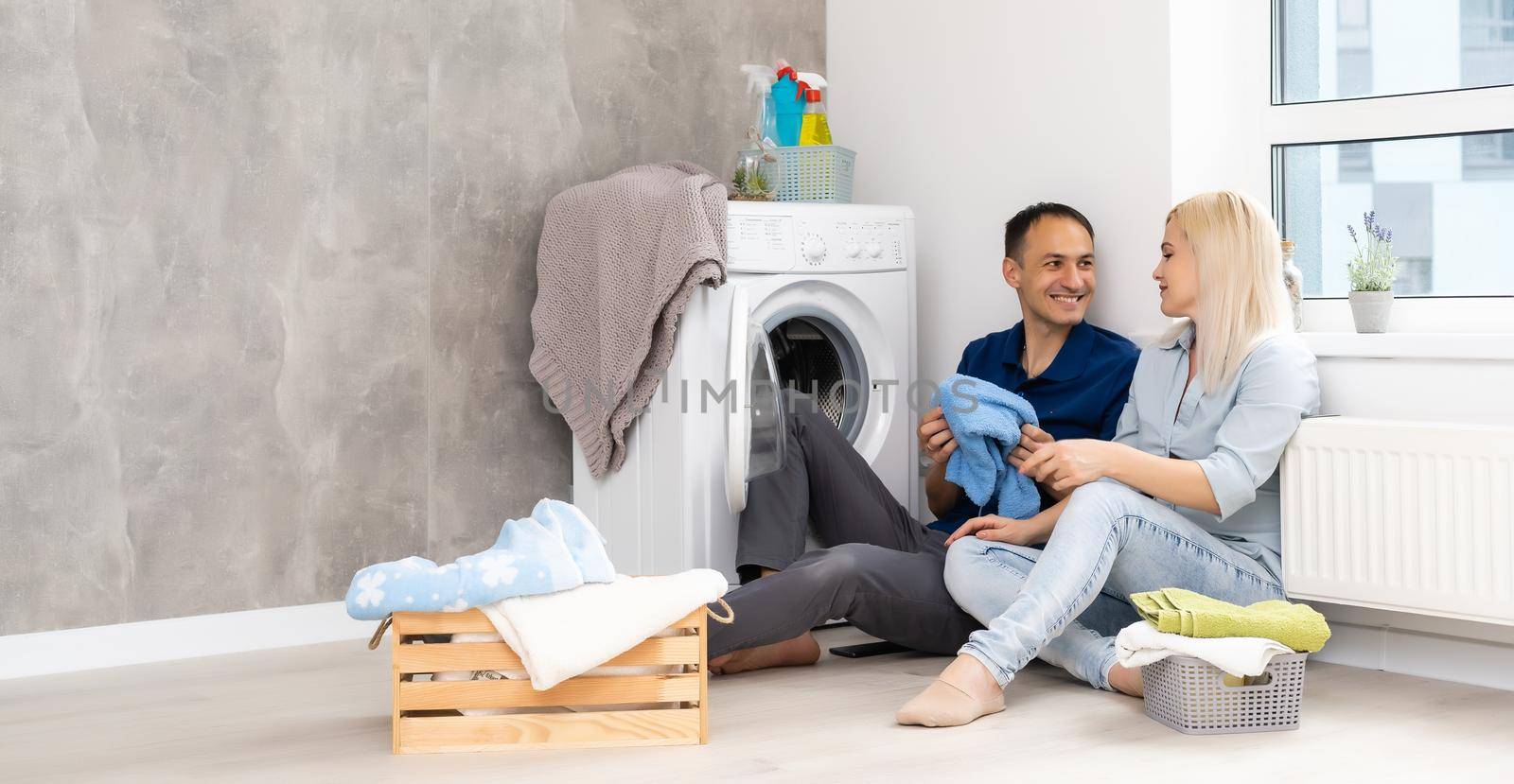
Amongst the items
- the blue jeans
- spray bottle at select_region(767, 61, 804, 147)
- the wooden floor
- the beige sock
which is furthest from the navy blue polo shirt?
spray bottle at select_region(767, 61, 804, 147)

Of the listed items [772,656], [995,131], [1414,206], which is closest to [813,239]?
[995,131]

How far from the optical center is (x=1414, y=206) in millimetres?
2600

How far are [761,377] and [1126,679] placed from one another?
89 cm

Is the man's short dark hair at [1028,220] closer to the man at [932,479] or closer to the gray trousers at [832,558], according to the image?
the man at [932,479]

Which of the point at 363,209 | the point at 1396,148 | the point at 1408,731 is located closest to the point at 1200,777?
the point at 1408,731

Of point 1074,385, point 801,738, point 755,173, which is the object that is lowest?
point 801,738

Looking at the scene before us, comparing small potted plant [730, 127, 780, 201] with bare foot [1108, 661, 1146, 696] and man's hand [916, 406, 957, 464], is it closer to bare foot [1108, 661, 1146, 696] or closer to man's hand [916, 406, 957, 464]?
man's hand [916, 406, 957, 464]

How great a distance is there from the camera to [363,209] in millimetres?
2848

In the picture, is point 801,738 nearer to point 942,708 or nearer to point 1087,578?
point 942,708

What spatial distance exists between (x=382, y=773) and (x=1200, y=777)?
1086mm

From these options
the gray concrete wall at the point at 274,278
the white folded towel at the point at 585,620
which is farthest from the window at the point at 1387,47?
the white folded towel at the point at 585,620

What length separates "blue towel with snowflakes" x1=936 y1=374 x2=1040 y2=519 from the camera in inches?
98.3

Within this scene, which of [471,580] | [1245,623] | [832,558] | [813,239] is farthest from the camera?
[813,239]

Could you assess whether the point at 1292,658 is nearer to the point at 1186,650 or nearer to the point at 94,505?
the point at 1186,650
